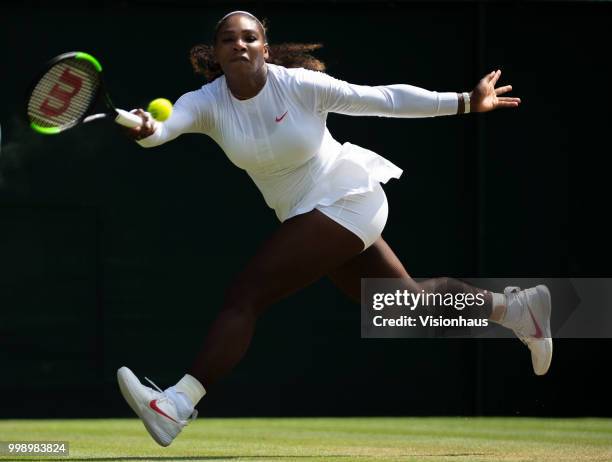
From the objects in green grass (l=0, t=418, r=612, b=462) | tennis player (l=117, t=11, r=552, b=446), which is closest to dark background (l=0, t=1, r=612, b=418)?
green grass (l=0, t=418, r=612, b=462)

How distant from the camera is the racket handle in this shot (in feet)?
14.4

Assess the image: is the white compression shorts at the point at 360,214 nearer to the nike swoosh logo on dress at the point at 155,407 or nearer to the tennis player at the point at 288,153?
the tennis player at the point at 288,153

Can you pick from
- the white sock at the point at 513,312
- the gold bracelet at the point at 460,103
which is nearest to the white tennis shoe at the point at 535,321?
the white sock at the point at 513,312

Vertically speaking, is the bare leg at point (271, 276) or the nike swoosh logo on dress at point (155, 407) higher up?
the bare leg at point (271, 276)

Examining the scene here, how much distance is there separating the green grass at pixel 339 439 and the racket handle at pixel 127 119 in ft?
4.61

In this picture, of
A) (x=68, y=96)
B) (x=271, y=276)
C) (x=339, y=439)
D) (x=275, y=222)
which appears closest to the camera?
(x=68, y=96)

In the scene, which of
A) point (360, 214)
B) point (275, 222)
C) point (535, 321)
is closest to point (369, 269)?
point (360, 214)

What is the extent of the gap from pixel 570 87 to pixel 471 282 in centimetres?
148

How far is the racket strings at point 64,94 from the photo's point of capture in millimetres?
4434

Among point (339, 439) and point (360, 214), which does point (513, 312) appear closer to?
point (360, 214)

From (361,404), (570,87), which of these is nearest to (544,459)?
(361,404)

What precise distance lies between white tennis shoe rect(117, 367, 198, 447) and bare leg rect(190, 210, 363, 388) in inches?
7.0

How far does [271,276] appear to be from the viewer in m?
4.73

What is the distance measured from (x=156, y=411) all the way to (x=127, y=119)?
40.0 inches
